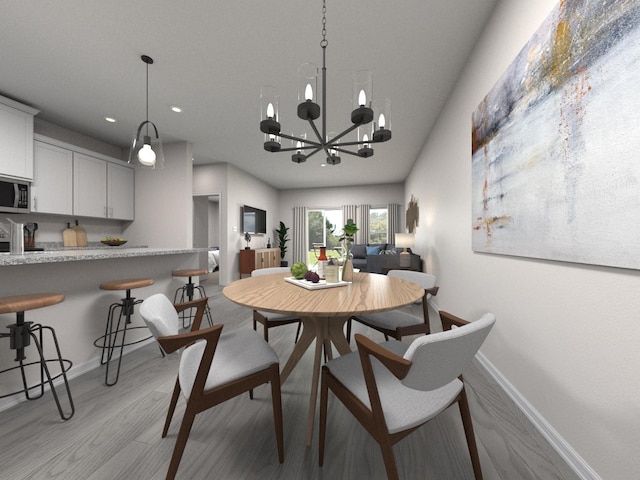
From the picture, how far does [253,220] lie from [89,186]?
3.26 meters

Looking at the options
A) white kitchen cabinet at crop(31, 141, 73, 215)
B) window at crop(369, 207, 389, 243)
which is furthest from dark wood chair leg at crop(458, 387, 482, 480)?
window at crop(369, 207, 389, 243)

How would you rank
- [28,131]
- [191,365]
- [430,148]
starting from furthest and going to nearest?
[430,148] → [28,131] → [191,365]

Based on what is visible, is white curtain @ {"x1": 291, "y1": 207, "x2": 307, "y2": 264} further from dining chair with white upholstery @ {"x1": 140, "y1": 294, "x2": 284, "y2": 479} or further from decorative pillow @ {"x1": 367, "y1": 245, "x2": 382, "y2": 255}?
dining chair with white upholstery @ {"x1": 140, "y1": 294, "x2": 284, "y2": 479}

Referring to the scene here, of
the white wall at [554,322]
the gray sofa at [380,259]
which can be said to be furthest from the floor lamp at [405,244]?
the white wall at [554,322]

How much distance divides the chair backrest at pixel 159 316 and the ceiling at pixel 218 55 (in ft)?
6.77

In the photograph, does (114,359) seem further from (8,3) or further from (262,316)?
(8,3)

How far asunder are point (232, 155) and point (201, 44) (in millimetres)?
2929

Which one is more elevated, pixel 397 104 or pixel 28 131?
pixel 397 104

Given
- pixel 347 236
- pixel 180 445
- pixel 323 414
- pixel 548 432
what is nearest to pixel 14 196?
pixel 180 445

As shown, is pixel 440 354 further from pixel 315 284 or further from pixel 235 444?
pixel 235 444

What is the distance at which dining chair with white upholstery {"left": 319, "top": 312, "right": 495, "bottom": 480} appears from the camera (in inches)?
29.9

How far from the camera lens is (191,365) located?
3.75ft

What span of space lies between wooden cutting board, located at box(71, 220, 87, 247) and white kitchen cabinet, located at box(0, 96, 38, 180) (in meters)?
1.00

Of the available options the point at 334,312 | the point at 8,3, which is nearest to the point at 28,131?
the point at 8,3
